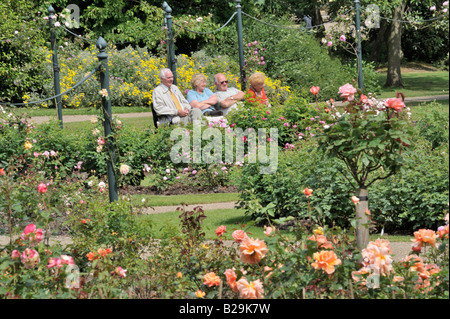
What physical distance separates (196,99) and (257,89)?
0.92 m

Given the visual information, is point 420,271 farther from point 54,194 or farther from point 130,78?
point 130,78

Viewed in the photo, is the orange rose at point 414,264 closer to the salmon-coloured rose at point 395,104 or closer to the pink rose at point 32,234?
the salmon-coloured rose at point 395,104

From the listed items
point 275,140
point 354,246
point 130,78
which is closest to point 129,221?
point 354,246

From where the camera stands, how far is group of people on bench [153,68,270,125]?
32.2 ft

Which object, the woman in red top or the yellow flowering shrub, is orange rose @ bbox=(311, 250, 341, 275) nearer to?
the woman in red top

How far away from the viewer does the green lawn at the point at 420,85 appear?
19.7m

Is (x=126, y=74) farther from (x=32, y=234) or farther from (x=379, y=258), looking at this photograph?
(x=379, y=258)

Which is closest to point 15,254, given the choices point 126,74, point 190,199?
point 190,199

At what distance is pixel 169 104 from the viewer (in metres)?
9.84

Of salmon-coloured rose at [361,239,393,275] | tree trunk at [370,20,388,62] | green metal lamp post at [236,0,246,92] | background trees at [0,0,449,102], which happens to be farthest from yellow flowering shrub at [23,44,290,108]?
salmon-coloured rose at [361,239,393,275]

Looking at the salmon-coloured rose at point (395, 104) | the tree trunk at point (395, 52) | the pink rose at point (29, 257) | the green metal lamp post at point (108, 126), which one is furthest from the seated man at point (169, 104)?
the tree trunk at point (395, 52)

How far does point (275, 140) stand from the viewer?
30.3 ft

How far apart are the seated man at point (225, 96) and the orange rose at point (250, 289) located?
736cm

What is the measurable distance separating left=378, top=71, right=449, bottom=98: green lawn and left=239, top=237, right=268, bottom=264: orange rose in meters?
15.3
